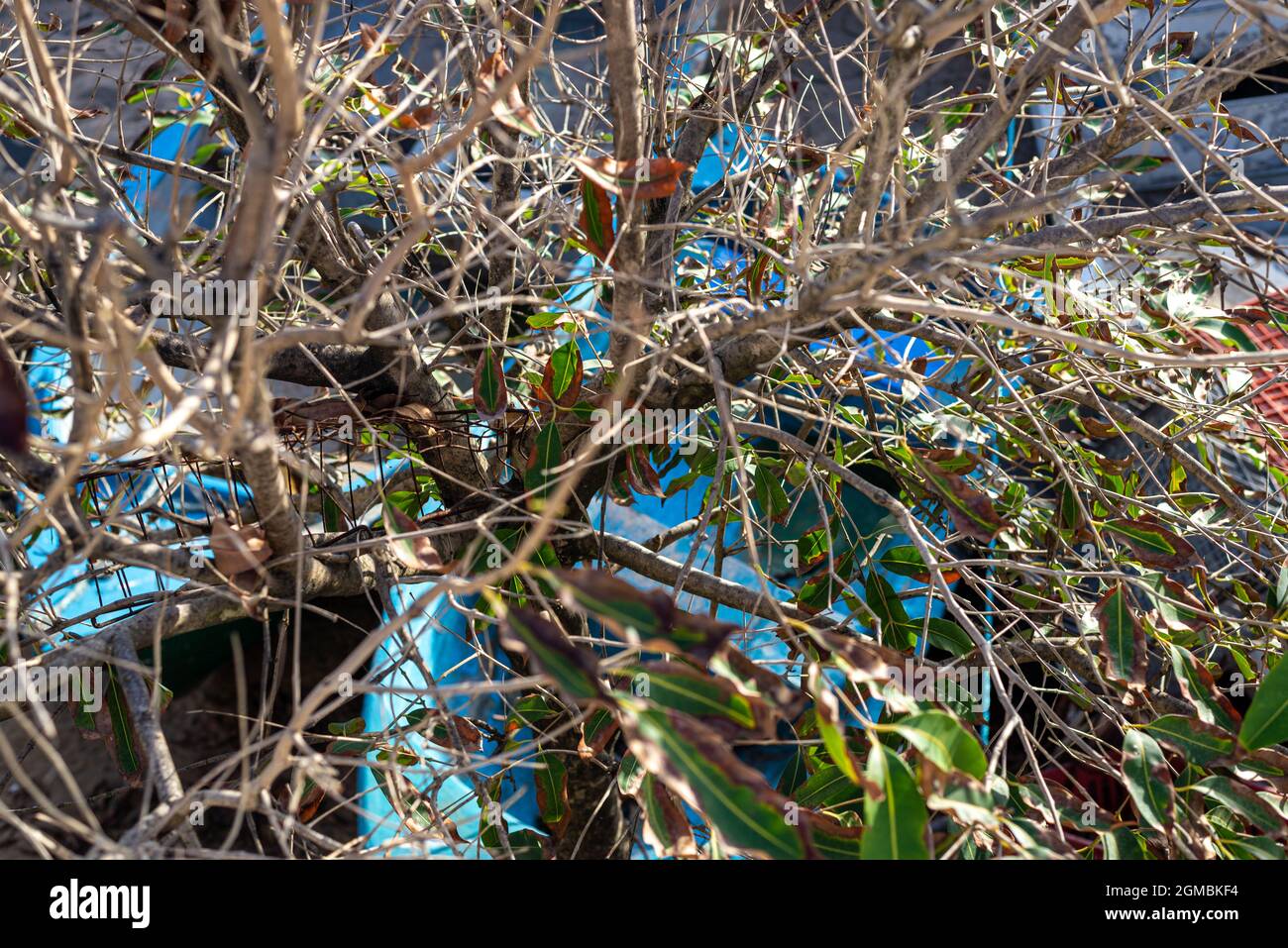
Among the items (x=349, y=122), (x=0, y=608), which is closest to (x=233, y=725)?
(x=0, y=608)

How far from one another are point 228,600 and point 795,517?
98 centimetres

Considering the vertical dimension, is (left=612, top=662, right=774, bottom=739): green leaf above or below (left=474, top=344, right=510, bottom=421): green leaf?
below

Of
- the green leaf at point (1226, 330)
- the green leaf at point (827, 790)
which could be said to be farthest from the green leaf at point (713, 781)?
the green leaf at point (1226, 330)

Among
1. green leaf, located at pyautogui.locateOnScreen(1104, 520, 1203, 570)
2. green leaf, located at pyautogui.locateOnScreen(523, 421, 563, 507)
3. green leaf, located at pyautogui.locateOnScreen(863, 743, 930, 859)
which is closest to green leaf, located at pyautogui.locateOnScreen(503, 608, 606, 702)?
green leaf, located at pyautogui.locateOnScreen(863, 743, 930, 859)

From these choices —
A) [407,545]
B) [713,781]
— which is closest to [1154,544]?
[713,781]

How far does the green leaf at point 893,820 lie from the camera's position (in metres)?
0.81

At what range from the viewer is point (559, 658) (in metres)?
0.82

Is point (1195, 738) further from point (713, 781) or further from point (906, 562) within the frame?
point (713, 781)

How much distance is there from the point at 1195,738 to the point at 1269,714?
0.10 m

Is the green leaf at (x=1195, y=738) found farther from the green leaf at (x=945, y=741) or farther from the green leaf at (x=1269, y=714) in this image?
the green leaf at (x=945, y=741)

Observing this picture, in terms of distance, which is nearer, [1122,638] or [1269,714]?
[1269,714]

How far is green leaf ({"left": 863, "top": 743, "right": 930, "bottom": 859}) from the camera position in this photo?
2.65ft

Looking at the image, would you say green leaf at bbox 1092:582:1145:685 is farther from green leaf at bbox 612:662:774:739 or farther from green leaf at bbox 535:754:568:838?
green leaf at bbox 535:754:568:838

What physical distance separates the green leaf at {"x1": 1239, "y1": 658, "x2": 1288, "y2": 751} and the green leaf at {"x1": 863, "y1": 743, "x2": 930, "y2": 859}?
47 centimetres
